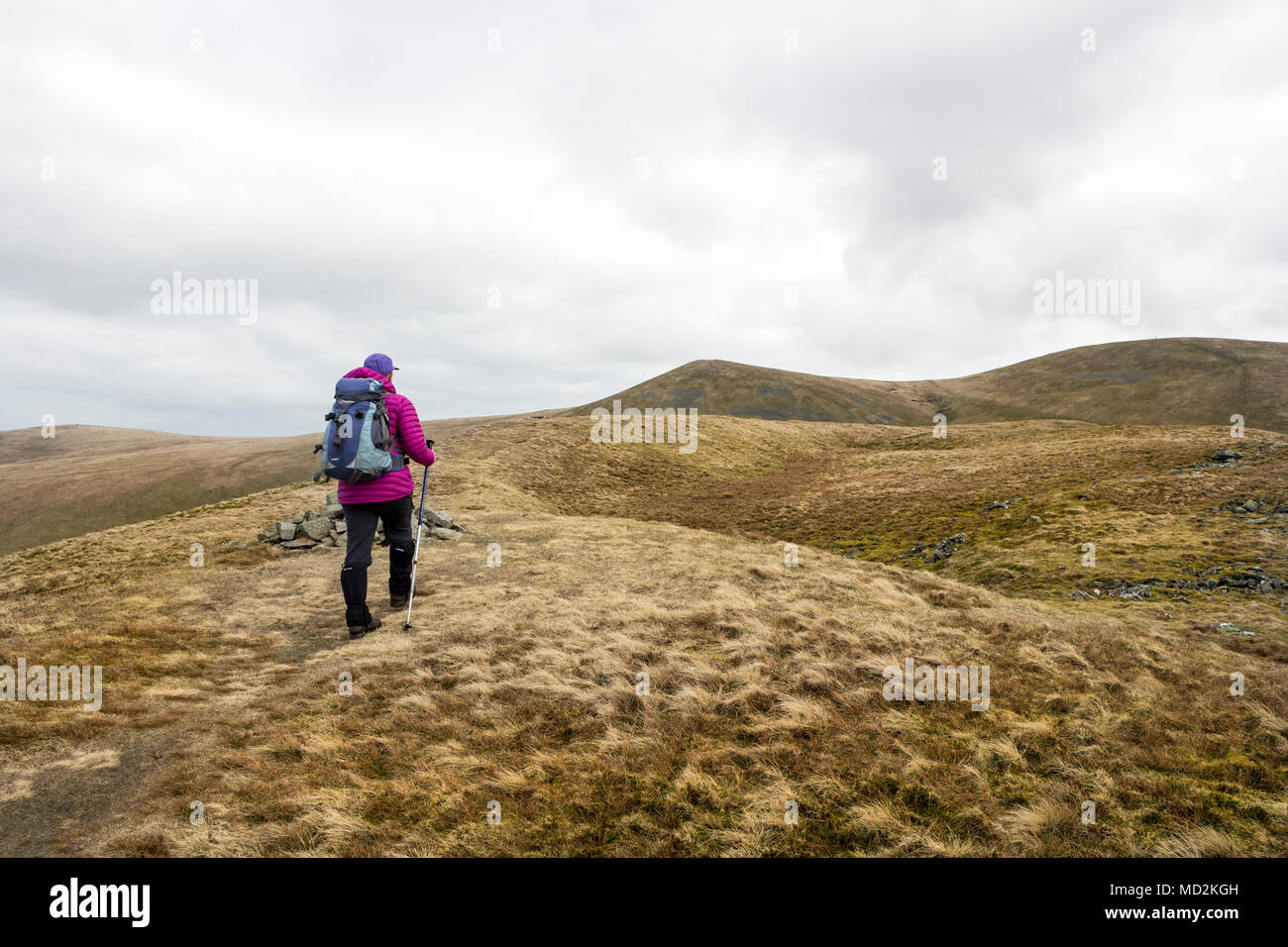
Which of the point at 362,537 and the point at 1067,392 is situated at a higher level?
the point at 1067,392

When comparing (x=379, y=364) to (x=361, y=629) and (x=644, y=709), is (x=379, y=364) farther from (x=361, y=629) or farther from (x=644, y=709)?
(x=644, y=709)

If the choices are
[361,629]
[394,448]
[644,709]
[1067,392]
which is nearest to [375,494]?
[394,448]

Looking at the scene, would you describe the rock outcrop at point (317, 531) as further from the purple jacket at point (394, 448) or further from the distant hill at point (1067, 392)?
the distant hill at point (1067, 392)

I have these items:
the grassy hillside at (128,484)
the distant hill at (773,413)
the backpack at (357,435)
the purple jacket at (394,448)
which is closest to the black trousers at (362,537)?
the purple jacket at (394,448)

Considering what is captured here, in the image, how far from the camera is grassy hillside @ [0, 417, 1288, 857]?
5.29 meters

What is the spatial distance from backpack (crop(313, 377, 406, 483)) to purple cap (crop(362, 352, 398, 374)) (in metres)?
0.55

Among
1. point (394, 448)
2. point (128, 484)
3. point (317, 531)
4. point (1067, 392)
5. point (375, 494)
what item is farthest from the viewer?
point (1067, 392)

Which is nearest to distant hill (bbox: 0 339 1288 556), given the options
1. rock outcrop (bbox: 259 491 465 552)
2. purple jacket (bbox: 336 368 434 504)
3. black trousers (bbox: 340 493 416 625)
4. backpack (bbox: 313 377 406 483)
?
rock outcrop (bbox: 259 491 465 552)

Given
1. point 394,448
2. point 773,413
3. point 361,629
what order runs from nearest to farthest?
1. point 394,448
2. point 361,629
3. point 773,413

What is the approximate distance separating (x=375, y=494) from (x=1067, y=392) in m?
188

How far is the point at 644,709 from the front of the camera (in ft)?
25.1

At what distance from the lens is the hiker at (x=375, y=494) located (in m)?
10.6
